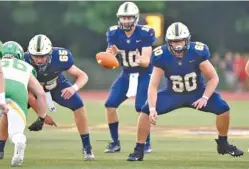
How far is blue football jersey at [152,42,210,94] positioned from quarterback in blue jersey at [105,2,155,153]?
1454 millimetres

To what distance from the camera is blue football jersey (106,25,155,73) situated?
11109 mm

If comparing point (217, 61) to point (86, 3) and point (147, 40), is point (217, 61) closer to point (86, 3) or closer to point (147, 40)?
point (86, 3)

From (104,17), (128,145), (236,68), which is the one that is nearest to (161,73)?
(128,145)

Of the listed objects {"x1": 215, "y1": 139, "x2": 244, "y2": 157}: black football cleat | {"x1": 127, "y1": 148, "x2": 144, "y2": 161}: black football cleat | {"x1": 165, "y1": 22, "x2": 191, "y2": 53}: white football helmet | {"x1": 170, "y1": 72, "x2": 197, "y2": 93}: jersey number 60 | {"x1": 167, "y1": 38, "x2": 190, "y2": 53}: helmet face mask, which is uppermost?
{"x1": 165, "y1": 22, "x2": 191, "y2": 53}: white football helmet

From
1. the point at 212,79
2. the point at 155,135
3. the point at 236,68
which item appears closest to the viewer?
the point at 212,79

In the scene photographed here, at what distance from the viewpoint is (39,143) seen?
40.2 ft

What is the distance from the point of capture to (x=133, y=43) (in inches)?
437

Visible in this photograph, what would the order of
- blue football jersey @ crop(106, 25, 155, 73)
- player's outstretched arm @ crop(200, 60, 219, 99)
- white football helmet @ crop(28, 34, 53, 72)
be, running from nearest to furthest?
player's outstretched arm @ crop(200, 60, 219, 99)
white football helmet @ crop(28, 34, 53, 72)
blue football jersey @ crop(106, 25, 155, 73)

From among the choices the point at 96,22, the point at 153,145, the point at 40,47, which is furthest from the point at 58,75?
the point at 96,22

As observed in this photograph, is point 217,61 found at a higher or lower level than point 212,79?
lower

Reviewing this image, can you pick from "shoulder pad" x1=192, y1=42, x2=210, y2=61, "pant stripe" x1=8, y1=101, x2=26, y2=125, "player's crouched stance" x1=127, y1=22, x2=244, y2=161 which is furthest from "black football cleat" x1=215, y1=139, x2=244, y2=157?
"pant stripe" x1=8, y1=101, x2=26, y2=125

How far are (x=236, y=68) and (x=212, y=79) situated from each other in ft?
69.9

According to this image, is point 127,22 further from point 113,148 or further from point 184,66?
point 184,66

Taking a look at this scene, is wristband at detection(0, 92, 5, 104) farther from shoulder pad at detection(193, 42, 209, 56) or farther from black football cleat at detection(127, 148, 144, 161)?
shoulder pad at detection(193, 42, 209, 56)
